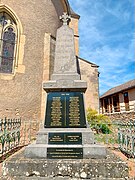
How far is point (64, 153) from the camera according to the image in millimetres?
3180

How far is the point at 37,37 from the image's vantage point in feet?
33.5

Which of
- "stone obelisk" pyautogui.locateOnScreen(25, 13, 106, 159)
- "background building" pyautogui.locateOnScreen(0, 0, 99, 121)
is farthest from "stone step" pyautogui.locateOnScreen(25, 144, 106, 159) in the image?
"background building" pyautogui.locateOnScreen(0, 0, 99, 121)

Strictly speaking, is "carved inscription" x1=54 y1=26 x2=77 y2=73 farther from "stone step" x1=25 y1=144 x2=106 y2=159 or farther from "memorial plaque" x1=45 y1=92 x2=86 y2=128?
"stone step" x1=25 y1=144 x2=106 y2=159

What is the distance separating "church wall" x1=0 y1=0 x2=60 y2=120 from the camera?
8.66m

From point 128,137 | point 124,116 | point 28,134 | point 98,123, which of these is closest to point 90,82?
point 98,123

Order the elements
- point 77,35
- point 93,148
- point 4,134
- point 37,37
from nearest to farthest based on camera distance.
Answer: point 93,148 < point 4,134 < point 37,37 < point 77,35

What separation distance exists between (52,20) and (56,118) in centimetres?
971

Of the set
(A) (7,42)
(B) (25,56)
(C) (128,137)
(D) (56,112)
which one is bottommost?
(C) (128,137)

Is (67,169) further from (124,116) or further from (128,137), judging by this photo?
(124,116)

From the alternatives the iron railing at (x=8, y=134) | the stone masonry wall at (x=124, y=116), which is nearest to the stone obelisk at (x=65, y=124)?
the iron railing at (x=8, y=134)

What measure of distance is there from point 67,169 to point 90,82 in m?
11.5

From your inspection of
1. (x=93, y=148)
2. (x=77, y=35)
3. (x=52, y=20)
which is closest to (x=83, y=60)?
(x=77, y=35)

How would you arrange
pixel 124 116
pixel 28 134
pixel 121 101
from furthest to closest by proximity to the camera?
1. pixel 121 101
2. pixel 124 116
3. pixel 28 134

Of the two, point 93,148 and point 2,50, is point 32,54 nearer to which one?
point 2,50
